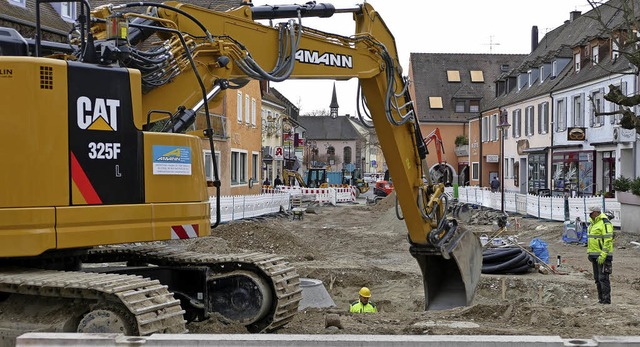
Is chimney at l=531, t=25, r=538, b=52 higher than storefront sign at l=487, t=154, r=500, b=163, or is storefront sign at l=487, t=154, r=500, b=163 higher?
chimney at l=531, t=25, r=538, b=52

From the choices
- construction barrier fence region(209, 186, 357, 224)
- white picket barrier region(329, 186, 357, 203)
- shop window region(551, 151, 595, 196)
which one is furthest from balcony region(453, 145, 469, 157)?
shop window region(551, 151, 595, 196)

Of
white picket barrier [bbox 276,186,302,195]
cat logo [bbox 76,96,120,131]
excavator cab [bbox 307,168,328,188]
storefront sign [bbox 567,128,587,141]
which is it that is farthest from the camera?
excavator cab [bbox 307,168,328,188]

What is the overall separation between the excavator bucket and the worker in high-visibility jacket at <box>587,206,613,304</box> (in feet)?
9.82

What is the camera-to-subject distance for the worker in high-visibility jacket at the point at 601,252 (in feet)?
44.3

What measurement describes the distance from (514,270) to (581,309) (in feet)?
16.1

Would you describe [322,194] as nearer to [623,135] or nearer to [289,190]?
[289,190]

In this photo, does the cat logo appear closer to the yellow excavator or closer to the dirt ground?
the yellow excavator

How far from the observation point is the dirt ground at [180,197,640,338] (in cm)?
913

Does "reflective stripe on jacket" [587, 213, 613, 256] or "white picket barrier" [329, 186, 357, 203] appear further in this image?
"white picket barrier" [329, 186, 357, 203]

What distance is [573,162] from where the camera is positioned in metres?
38.0

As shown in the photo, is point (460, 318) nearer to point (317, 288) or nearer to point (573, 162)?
point (317, 288)

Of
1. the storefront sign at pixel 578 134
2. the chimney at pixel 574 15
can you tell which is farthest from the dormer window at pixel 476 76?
the storefront sign at pixel 578 134

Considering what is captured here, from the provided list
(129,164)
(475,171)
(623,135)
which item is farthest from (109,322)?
(475,171)

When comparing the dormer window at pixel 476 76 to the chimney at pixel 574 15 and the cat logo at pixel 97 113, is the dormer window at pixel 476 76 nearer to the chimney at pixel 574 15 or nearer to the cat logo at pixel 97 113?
the chimney at pixel 574 15
